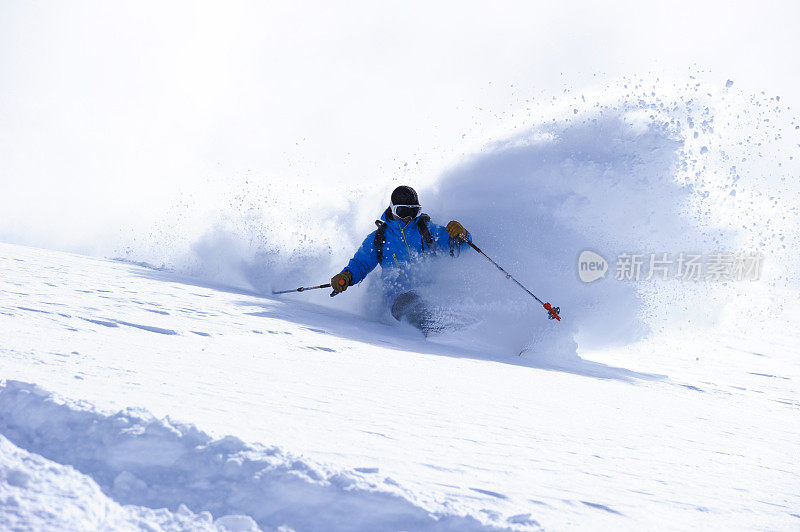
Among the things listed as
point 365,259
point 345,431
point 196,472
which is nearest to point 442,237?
point 365,259

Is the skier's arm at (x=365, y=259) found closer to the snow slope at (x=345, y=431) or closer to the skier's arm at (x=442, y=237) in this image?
the skier's arm at (x=442, y=237)

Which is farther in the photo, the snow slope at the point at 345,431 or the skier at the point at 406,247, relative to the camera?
the skier at the point at 406,247

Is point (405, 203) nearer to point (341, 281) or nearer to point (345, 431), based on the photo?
point (341, 281)

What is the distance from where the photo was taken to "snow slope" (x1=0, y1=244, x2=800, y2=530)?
1.67 meters

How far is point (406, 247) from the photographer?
6.92 metres

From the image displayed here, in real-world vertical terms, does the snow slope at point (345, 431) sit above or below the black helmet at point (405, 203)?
below

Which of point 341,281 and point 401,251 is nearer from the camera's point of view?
point 341,281

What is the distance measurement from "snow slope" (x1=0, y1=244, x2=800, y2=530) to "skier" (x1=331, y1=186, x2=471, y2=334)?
5.34 ft

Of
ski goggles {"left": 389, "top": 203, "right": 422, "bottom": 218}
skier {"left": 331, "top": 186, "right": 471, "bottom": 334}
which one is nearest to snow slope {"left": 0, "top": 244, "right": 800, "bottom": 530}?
skier {"left": 331, "top": 186, "right": 471, "bottom": 334}

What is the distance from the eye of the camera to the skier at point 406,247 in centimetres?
684

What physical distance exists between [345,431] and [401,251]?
4675 millimetres

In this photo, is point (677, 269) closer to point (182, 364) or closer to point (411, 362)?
point (411, 362)

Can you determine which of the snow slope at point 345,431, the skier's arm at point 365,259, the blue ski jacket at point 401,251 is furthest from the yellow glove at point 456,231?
the snow slope at point 345,431

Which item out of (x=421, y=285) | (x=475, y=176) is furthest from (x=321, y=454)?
(x=475, y=176)
